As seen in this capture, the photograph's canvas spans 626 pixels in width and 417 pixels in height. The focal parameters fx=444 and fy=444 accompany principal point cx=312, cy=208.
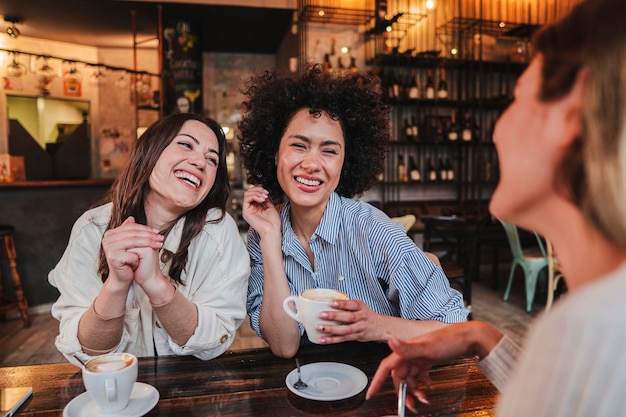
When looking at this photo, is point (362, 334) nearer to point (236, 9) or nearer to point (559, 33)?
point (559, 33)

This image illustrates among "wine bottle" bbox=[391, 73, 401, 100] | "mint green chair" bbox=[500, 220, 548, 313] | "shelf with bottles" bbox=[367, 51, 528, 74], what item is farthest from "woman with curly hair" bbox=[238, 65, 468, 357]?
"shelf with bottles" bbox=[367, 51, 528, 74]

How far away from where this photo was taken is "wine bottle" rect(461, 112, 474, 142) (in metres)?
5.95

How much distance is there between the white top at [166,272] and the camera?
1339 millimetres

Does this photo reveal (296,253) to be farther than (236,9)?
No

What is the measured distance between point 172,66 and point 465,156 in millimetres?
4050

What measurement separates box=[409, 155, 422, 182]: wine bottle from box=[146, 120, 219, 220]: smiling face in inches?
185

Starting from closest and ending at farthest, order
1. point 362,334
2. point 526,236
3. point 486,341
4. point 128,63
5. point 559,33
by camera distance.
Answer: point 559,33 < point 486,341 < point 362,334 < point 526,236 < point 128,63

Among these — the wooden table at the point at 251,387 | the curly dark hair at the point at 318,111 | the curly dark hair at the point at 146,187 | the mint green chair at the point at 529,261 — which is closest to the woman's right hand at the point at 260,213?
the curly dark hair at the point at 146,187

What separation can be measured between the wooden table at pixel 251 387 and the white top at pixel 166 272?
127 mm

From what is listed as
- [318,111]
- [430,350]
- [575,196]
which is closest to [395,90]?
[318,111]

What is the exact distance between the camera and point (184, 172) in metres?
1.46

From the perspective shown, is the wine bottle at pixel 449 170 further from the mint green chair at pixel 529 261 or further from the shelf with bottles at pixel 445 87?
the mint green chair at pixel 529 261

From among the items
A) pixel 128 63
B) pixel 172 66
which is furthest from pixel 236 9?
pixel 128 63

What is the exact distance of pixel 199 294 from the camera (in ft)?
4.66
